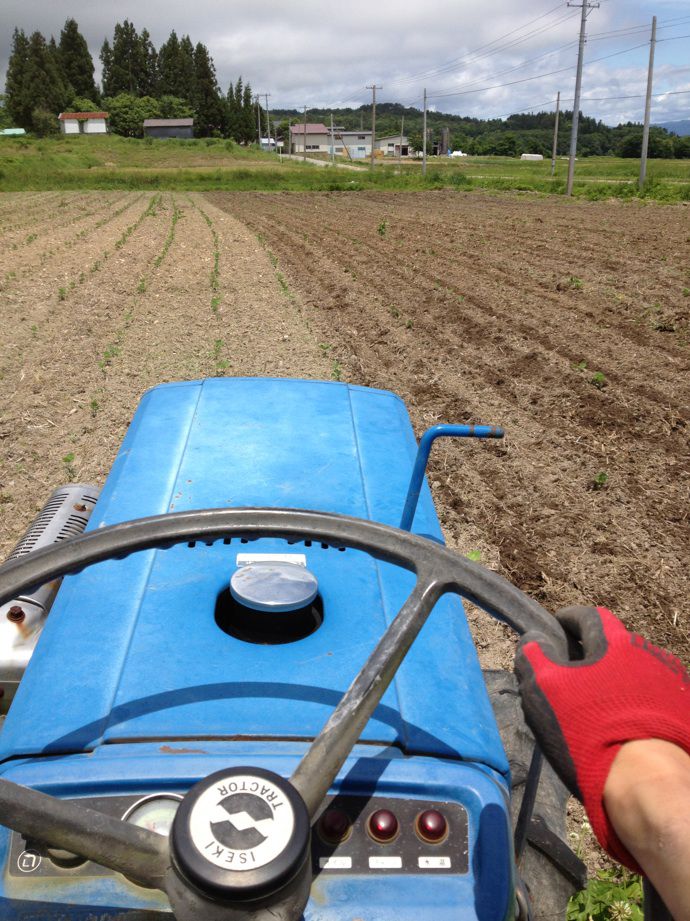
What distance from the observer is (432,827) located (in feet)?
3.22

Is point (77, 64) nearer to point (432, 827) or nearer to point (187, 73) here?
point (187, 73)

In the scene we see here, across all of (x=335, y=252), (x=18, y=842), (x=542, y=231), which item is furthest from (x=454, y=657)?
(x=542, y=231)

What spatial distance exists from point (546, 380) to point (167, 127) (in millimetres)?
86337

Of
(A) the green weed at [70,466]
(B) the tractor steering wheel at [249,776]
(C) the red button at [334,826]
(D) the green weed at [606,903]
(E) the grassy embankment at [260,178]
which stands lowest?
(D) the green weed at [606,903]

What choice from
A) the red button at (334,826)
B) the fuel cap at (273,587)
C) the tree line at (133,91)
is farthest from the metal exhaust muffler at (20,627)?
the tree line at (133,91)

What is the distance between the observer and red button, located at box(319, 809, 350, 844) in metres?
0.96

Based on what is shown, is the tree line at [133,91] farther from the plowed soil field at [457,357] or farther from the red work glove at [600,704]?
the red work glove at [600,704]

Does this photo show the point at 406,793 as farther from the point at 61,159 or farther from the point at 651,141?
the point at 651,141

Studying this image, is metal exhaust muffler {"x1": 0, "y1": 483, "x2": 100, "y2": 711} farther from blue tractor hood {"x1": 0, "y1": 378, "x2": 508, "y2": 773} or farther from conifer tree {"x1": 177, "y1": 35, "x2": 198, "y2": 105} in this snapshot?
conifer tree {"x1": 177, "y1": 35, "x2": 198, "y2": 105}

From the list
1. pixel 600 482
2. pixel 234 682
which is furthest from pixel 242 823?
pixel 600 482

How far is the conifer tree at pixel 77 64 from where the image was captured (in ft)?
271

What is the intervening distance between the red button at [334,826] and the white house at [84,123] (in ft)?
291

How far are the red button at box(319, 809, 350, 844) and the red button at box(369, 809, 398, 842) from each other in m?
0.03

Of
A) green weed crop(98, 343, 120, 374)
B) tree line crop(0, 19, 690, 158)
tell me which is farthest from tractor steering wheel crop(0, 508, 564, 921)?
tree line crop(0, 19, 690, 158)
